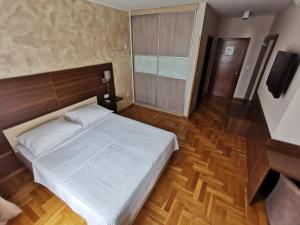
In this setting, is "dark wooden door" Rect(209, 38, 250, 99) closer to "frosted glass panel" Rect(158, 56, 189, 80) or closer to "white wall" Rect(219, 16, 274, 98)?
"white wall" Rect(219, 16, 274, 98)

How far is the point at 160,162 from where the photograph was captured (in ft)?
5.81

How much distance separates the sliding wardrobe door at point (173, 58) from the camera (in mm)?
2918

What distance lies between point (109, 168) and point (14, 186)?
140 centimetres

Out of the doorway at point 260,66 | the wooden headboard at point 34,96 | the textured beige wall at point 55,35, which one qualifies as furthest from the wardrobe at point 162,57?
the doorway at point 260,66

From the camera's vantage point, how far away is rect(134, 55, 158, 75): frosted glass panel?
3.54 m

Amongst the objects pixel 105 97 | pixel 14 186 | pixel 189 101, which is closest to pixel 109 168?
pixel 14 186

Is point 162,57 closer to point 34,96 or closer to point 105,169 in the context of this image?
point 34,96

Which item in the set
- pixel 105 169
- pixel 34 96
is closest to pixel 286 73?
pixel 105 169

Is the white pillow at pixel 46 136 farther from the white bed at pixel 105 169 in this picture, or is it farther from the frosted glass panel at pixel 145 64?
the frosted glass panel at pixel 145 64

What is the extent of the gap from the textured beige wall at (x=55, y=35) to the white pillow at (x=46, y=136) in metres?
0.73

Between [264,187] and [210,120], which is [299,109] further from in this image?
[210,120]

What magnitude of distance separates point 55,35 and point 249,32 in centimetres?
463

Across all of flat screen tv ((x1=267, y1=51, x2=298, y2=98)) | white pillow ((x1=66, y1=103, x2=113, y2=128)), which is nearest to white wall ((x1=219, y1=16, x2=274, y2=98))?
flat screen tv ((x1=267, y1=51, x2=298, y2=98))

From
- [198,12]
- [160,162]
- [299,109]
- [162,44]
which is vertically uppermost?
[198,12]
